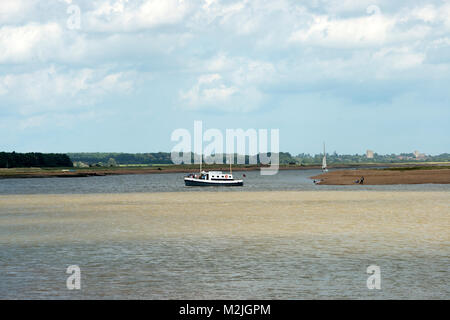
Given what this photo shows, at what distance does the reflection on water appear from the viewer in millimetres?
22703

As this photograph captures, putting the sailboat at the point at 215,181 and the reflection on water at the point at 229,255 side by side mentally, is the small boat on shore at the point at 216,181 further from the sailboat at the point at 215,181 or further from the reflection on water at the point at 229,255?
the reflection on water at the point at 229,255

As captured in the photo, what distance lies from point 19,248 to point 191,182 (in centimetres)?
10772

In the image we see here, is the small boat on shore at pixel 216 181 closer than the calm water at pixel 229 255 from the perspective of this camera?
No

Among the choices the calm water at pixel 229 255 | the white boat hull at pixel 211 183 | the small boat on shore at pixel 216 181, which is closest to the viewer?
the calm water at pixel 229 255

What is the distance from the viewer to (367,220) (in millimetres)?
49062

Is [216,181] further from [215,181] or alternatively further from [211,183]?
[211,183]

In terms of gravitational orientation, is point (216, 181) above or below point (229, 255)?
above

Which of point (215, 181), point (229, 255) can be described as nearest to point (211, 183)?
point (215, 181)

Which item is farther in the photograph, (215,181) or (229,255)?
(215,181)

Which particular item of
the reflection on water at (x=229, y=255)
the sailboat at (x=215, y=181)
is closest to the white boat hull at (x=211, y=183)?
the sailboat at (x=215, y=181)

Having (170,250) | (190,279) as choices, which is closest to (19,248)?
(170,250)

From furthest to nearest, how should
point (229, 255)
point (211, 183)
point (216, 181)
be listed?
1. point (216, 181)
2. point (211, 183)
3. point (229, 255)

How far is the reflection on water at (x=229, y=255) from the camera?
22.7 m

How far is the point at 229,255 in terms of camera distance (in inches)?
1217
